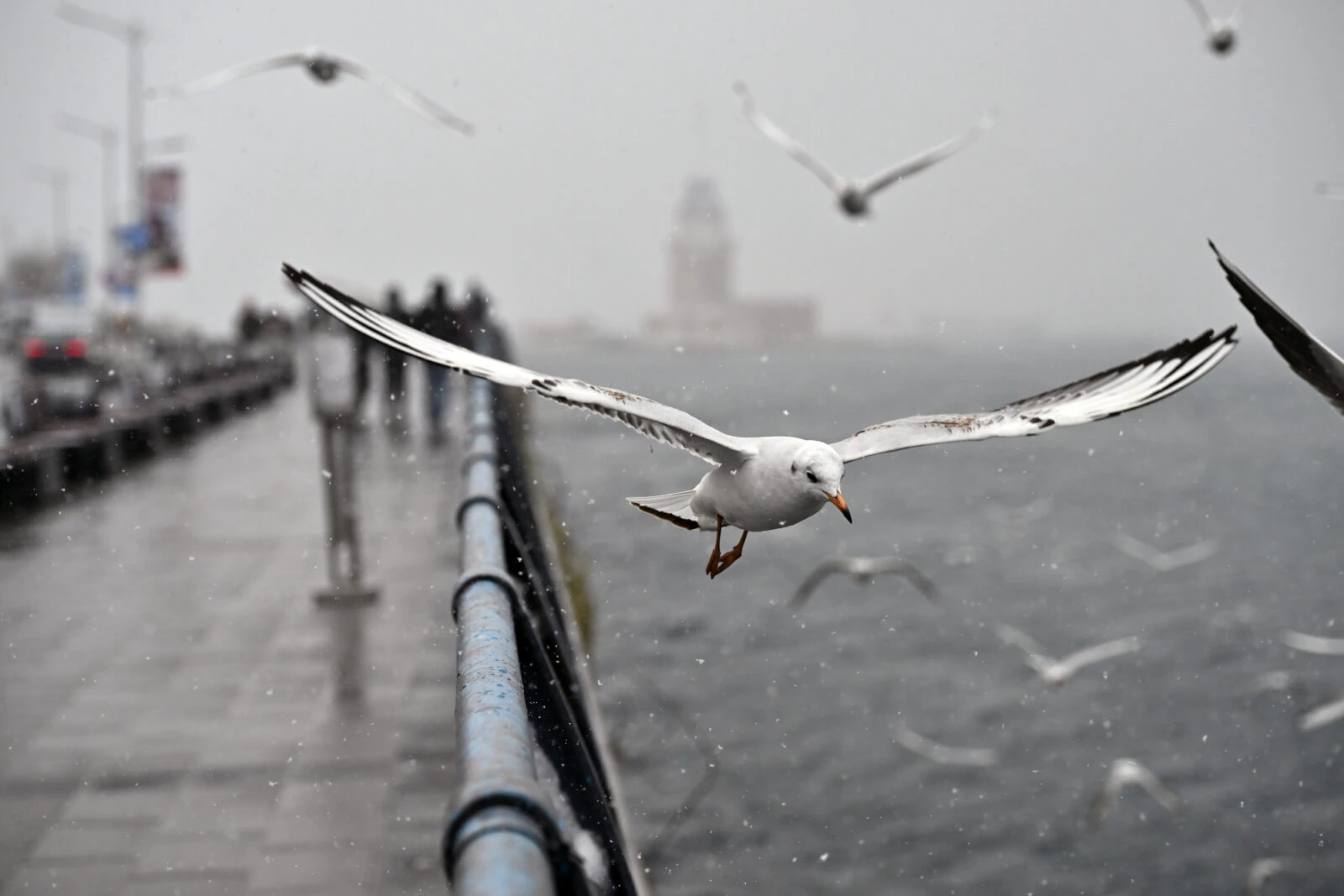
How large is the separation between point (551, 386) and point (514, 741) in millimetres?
1690

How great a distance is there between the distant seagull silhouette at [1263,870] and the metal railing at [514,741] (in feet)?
41.0

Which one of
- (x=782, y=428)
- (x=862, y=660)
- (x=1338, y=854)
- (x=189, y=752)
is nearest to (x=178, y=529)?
(x=189, y=752)

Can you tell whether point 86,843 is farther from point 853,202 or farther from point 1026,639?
point 1026,639

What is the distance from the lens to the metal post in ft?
5.43

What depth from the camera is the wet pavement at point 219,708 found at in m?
4.94

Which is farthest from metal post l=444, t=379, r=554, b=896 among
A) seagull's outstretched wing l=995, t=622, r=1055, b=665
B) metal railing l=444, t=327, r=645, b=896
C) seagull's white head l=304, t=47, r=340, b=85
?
seagull's outstretched wing l=995, t=622, r=1055, b=665

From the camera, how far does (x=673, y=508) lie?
13.9ft

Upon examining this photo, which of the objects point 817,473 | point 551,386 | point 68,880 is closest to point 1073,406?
point 817,473

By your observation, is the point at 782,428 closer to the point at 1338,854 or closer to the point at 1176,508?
the point at 1176,508

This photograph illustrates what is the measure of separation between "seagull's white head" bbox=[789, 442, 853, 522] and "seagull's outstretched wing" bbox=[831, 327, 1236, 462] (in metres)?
0.34

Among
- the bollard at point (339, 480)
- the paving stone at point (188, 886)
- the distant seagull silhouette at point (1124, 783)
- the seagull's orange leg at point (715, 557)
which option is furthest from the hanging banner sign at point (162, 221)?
the seagull's orange leg at point (715, 557)

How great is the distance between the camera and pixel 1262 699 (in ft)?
90.2

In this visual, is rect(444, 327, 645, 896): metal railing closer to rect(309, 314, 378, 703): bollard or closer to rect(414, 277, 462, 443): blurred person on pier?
rect(309, 314, 378, 703): bollard

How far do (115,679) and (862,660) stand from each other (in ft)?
79.1
